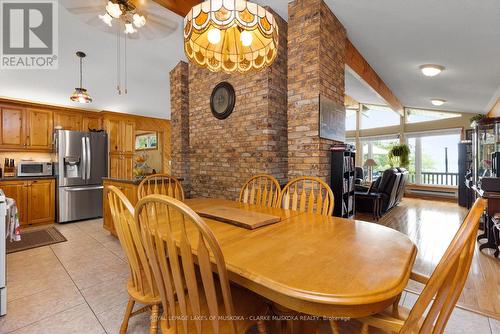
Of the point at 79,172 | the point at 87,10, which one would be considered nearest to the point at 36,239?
the point at 79,172

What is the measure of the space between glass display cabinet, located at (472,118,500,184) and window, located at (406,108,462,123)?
10.9 feet

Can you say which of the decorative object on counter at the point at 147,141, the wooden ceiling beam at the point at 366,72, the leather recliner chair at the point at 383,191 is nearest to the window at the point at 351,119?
the wooden ceiling beam at the point at 366,72

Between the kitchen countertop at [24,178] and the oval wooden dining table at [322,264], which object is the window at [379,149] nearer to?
the oval wooden dining table at [322,264]

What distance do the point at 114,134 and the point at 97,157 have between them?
0.99 metres

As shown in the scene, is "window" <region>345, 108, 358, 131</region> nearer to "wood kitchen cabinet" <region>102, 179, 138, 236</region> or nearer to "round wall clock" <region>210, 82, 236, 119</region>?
"round wall clock" <region>210, 82, 236, 119</region>

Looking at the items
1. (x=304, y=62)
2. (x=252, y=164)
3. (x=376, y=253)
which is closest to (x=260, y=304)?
(x=376, y=253)

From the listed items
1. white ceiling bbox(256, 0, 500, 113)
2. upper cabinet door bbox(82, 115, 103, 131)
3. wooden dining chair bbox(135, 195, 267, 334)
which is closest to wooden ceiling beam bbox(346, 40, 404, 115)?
white ceiling bbox(256, 0, 500, 113)

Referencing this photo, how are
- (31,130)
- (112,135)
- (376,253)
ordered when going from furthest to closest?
1. (112,135)
2. (31,130)
3. (376,253)

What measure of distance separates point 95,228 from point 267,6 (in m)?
4.25

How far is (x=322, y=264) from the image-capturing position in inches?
36.0

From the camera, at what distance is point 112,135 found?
18.5 ft

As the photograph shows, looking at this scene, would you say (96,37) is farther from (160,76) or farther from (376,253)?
(376,253)

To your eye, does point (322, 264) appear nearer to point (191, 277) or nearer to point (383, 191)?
point (191, 277)

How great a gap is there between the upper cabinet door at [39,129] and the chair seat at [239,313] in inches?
209
